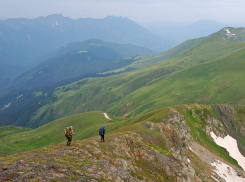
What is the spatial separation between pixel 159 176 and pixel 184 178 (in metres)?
6.56

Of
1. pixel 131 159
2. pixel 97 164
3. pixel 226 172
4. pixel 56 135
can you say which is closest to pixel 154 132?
pixel 131 159

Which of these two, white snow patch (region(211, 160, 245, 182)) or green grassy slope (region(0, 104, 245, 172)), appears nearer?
green grassy slope (region(0, 104, 245, 172))

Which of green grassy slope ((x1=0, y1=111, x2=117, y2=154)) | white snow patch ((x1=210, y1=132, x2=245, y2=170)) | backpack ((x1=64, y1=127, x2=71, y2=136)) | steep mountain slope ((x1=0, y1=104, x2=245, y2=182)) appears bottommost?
green grassy slope ((x1=0, y1=111, x2=117, y2=154))

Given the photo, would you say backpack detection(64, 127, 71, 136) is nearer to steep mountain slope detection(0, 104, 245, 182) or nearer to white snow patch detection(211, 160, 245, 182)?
steep mountain slope detection(0, 104, 245, 182)

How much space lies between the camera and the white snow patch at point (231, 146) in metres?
86.8

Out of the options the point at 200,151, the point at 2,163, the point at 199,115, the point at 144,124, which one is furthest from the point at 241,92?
the point at 2,163

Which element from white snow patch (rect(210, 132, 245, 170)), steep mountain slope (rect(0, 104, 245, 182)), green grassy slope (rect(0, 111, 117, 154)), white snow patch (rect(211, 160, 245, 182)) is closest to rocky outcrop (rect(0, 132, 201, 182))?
steep mountain slope (rect(0, 104, 245, 182))

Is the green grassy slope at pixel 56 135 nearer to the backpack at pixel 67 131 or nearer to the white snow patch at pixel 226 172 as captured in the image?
the white snow patch at pixel 226 172

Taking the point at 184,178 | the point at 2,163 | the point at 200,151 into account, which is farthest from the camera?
the point at 200,151

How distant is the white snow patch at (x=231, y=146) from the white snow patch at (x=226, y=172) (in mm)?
17832

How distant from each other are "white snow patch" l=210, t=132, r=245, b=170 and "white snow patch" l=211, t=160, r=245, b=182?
58.5 feet

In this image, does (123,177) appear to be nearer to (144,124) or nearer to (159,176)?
(159,176)

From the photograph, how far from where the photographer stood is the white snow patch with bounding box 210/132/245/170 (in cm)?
8681

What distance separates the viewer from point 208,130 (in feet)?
303
